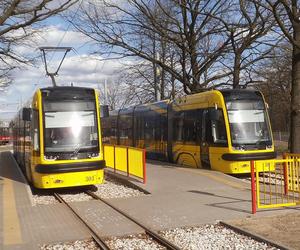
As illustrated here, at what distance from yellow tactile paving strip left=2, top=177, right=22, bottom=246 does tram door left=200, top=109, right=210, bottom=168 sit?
6.82m

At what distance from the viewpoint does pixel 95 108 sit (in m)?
14.4

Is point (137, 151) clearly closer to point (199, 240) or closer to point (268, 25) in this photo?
point (199, 240)

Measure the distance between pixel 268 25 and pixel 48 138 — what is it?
1470 centimetres

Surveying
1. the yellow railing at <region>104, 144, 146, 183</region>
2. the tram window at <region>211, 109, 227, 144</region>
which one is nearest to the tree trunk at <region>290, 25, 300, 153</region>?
the tram window at <region>211, 109, 227, 144</region>

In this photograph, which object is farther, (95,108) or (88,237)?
(95,108)

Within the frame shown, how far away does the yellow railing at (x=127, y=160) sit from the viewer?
15.1m

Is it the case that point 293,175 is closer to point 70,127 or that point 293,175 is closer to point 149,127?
point 70,127

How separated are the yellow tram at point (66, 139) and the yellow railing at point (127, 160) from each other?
57.5 inches

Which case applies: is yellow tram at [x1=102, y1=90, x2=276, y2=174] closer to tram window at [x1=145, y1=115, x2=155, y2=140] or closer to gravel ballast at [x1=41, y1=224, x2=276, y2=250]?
tram window at [x1=145, y1=115, x2=155, y2=140]

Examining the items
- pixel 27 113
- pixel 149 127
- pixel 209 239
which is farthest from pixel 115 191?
pixel 149 127

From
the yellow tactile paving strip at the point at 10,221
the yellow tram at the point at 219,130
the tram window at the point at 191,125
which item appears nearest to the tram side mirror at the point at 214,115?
the yellow tram at the point at 219,130

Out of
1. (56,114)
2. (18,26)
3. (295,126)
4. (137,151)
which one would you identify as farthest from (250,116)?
(18,26)

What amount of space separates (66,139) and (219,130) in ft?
17.9

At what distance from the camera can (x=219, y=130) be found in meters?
16.8
